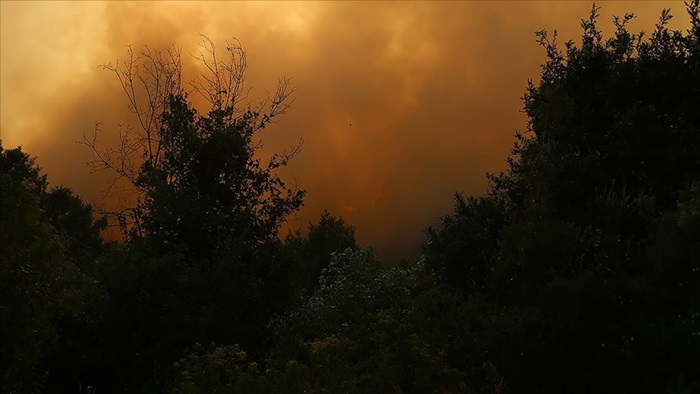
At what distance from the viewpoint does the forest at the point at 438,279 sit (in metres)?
14.6

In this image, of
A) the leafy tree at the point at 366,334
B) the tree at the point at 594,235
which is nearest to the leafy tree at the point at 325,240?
the leafy tree at the point at 366,334

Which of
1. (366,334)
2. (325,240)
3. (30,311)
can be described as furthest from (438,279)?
(325,240)

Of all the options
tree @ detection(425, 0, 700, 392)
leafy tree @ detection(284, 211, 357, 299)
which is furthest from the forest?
leafy tree @ detection(284, 211, 357, 299)

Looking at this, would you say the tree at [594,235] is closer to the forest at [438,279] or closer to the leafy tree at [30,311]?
the forest at [438,279]

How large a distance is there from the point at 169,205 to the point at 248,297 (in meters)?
4.70

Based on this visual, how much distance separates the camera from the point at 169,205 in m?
22.6

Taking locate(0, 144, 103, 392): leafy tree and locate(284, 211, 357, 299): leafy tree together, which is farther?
locate(284, 211, 357, 299): leafy tree

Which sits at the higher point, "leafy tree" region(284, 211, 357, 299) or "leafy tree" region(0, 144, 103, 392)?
"leafy tree" region(284, 211, 357, 299)

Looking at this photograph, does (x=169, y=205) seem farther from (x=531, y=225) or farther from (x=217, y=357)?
(x=531, y=225)

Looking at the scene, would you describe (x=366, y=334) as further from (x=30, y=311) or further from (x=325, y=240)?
(x=325, y=240)

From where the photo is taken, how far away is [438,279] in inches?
892

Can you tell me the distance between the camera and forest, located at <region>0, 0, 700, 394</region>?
1462 cm

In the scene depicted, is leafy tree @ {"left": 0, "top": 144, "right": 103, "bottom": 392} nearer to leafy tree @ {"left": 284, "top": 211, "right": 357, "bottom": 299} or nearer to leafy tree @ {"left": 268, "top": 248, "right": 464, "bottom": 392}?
leafy tree @ {"left": 268, "top": 248, "right": 464, "bottom": 392}

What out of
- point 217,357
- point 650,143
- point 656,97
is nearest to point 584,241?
point 650,143
